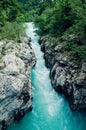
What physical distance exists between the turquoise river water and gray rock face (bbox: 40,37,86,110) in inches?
26.4

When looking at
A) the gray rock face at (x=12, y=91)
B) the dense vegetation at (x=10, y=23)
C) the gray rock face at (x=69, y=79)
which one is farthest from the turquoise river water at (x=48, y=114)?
the dense vegetation at (x=10, y=23)

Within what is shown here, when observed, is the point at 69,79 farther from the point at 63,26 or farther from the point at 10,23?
the point at 10,23

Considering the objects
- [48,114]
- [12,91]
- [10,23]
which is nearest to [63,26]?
[10,23]

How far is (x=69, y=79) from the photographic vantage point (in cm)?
2470

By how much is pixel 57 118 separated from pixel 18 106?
3.86 m

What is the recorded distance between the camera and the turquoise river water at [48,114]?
23312mm

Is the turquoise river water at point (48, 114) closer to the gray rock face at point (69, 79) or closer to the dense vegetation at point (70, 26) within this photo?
the gray rock face at point (69, 79)

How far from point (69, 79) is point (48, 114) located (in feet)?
A: 11.6

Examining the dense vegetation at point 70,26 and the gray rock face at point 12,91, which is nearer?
the gray rock face at point 12,91

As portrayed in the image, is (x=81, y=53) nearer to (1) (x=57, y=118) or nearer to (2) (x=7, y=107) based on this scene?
(1) (x=57, y=118)

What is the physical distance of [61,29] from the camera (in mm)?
32719

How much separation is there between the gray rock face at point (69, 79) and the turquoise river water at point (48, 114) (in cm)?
67

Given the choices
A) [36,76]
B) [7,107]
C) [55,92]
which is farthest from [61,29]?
[7,107]

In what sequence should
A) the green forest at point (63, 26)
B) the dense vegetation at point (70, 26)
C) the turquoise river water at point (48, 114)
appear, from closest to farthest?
the turquoise river water at point (48, 114), the dense vegetation at point (70, 26), the green forest at point (63, 26)
